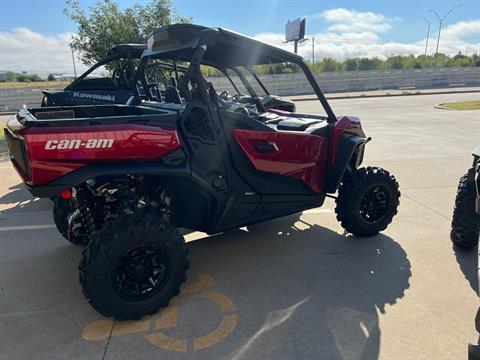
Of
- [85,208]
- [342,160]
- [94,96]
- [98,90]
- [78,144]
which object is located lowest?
[85,208]

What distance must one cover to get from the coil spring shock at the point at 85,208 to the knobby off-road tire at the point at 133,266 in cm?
56

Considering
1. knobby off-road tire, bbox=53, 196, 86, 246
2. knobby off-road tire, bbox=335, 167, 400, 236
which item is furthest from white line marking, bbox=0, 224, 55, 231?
knobby off-road tire, bbox=335, 167, 400, 236

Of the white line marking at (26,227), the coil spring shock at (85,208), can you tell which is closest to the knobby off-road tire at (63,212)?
the coil spring shock at (85,208)

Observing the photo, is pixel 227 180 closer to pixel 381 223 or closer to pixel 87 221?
pixel 87 221

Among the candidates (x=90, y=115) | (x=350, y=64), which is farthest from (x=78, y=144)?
(x=350, y=64)

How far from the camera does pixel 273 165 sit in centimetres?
322

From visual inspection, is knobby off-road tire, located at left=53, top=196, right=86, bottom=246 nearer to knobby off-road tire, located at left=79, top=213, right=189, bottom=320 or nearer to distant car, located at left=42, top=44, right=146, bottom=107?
knobby off-road tire, located at left=79, top=213, right=189, bottom=320

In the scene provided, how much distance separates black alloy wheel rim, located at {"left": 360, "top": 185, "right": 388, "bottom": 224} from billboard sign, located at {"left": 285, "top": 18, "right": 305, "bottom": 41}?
3627 cm

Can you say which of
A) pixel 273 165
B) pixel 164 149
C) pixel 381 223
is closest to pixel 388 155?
pixel 381 223

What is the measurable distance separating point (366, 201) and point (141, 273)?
2392mm

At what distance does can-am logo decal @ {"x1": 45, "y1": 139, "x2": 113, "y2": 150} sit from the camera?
7.59 feet

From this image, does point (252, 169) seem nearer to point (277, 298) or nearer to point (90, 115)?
point (277, 298)

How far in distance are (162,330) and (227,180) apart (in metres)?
1.20

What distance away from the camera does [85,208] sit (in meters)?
3.11
